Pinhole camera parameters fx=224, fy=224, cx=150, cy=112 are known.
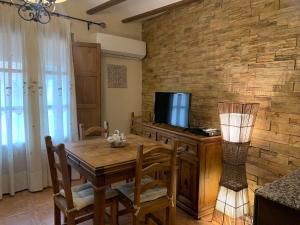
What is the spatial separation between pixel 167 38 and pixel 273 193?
120 inches

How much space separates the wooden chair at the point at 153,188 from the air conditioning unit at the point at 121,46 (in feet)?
7.52

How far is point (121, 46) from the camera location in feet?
12.3

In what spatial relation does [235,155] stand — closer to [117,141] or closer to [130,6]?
[117,141]

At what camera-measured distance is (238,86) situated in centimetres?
256

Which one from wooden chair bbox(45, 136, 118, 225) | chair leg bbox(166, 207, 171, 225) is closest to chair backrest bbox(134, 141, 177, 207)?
chair leg bbox(166, 207, 171, 225)

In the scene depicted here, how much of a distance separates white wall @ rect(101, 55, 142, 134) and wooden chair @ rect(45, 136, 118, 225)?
1993 millimetres

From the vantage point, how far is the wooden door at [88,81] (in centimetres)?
340

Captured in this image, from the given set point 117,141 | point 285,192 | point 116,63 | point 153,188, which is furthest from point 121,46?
point 285,192

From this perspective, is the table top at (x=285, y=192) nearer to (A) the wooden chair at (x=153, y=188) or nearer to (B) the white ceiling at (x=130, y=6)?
(A) the wooden chair at (x=153, y=188)

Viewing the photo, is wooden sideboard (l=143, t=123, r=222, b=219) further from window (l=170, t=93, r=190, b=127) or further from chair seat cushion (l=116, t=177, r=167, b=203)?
chair seat cushion (l=116, t=177, r=167, b=203)

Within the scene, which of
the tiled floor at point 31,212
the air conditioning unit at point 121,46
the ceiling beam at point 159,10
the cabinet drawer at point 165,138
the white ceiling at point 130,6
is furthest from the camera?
the air conditioning unit at point 121,46

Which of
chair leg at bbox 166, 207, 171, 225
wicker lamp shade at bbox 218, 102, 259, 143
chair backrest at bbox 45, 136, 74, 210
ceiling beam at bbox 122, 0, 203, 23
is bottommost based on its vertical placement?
chair leg at bbox 166, 207, 171, 225

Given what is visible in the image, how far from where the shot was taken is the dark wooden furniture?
2.98 feet

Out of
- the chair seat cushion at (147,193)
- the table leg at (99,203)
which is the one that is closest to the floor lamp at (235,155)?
the chair seat cushion at (147,193)
